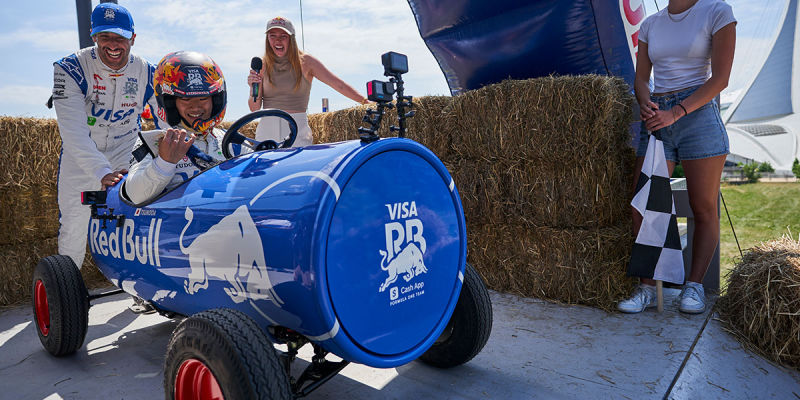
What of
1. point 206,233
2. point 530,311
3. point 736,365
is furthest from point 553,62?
point 206,233

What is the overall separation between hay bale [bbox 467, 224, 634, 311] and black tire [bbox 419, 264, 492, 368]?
4.87 ft

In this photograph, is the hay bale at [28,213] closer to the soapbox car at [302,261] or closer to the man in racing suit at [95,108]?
the man in racing suit at [95,108]

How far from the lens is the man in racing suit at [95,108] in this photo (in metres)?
3.16

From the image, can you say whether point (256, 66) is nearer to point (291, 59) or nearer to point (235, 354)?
point (291, 59)

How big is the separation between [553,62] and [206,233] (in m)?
3.30

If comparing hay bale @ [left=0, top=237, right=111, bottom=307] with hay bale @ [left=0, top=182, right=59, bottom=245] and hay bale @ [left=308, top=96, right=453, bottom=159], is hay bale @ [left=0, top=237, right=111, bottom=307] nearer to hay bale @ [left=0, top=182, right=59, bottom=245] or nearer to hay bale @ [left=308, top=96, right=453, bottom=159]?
hay bale @ [left=0, top=182, right=59, bottom=245]

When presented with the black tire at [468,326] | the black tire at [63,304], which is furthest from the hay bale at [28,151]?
the black tire at [468,326]

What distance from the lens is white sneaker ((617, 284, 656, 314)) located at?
3211 mm

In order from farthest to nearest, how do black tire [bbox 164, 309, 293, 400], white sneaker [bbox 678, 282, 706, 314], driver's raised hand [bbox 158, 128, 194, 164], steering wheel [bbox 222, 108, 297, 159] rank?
white sneaker [bbox 678, 282, 706, 314] < steering wheel [bbox 222, 108, 297, 159] < driver's raised hand [bbox 158, 128, 194, 164] < black tire [bbox 164, 309, 293, 400]

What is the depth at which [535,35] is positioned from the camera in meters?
4.02

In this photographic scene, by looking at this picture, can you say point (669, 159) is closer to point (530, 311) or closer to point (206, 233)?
point (530, 311)

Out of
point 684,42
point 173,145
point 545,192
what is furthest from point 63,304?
point 684,42

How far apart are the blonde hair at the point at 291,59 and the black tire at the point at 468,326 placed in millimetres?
2378

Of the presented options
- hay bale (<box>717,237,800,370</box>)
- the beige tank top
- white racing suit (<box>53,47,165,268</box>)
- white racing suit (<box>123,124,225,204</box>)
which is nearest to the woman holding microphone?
the beige tank top
